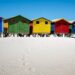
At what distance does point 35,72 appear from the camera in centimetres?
693

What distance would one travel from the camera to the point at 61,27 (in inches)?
1447

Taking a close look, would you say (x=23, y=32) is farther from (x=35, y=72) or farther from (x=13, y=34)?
(x=35, y=72)

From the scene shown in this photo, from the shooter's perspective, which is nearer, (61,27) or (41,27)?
(41,27)

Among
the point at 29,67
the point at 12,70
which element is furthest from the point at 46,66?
the point at 12,70

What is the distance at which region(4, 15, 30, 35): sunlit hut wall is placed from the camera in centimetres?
3312

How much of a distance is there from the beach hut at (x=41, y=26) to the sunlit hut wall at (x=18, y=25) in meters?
1.54

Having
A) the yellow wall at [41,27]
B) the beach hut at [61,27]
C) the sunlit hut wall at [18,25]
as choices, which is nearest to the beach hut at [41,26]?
the yellow wall at [41,27]

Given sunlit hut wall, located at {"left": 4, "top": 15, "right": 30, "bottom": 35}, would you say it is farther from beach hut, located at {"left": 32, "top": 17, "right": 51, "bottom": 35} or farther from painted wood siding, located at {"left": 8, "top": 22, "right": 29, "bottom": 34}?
beach hut, located at {"left": 32, "top": 17, "right": 51, "bottom": 35}

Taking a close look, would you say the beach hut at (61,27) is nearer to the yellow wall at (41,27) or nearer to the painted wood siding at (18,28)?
the yellow wall at (41,27)

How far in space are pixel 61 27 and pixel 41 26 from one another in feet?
14.4

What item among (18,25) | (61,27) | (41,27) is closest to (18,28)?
(18,25)

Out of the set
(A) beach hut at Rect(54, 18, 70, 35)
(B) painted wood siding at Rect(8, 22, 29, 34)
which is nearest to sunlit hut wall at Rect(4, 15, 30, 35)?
(B) painted wood siding at Rect(8, 22, 29, 34)

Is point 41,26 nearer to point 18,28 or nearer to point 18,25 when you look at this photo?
point 18,25

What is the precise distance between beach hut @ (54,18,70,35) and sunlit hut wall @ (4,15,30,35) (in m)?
5.90
